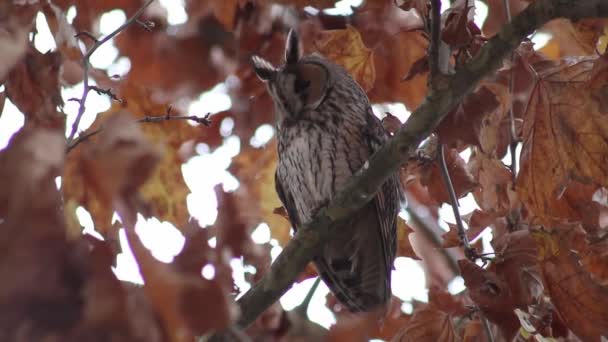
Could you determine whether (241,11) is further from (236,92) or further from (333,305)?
(333,305)

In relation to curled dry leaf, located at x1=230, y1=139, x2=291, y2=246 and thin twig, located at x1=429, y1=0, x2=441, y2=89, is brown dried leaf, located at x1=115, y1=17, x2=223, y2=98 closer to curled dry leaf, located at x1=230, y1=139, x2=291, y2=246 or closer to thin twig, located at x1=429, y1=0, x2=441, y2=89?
curled dry leaf, located at x1=230, y1=139, x2=291, y2=246

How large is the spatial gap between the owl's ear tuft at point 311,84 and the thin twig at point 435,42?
98 centimetres

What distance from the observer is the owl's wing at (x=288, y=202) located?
2.84m

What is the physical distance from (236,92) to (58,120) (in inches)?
60.5

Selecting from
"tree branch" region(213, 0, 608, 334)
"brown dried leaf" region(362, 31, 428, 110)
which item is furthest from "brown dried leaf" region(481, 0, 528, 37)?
"tree branch" region(213, 0, 608, 334)

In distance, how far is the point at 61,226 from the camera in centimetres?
63

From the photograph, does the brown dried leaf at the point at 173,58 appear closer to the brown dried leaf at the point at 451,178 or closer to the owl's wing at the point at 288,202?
the owl's wing at the point at 288,202

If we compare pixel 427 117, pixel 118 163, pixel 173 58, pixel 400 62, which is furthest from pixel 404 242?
pixel 118 163

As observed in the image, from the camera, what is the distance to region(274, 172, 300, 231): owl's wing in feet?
9.32

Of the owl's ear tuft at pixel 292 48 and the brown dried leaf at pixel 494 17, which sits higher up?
the owl's ear tuft at pixel 292 48

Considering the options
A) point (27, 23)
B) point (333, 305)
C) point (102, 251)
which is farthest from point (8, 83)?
point (333, 305)

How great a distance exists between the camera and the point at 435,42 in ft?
5.78

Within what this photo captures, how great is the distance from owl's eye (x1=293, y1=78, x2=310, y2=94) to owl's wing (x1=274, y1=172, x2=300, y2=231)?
35 centimetres

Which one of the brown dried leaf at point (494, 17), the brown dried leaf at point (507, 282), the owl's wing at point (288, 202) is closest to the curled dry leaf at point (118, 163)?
the brown dried leaf at point (507, 282)
